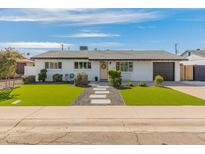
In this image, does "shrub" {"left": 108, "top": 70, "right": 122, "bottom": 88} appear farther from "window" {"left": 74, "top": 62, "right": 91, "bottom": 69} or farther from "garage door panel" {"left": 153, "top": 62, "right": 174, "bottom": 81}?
"garage door panel" {"left": 153, "top": 62, "right": 174, "bottom": 81}

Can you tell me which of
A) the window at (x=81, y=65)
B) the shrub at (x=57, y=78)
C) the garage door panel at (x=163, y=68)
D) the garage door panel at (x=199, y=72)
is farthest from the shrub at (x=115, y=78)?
the garage door panel at (x=199, y=72)

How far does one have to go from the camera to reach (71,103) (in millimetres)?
13852

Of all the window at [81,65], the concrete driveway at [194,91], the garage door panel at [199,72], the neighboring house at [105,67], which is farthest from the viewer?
the garage door panel at [199,72]

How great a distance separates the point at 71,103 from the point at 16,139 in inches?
257

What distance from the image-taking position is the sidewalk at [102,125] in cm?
736

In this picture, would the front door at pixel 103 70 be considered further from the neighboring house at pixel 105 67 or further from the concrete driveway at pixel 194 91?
the concrete driveway at pixel 194 91

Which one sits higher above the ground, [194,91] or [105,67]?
[105,67]

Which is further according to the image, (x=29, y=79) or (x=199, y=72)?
(x=199, y=72)

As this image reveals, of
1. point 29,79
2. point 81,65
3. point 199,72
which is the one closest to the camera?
point 29,79

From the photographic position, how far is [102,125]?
9.05m

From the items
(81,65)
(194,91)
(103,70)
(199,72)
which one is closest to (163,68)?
(199,72)

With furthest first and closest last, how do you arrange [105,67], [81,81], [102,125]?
[105,67], [81,81], [102,125]

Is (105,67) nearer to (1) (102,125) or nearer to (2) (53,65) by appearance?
(2) (53,65)
